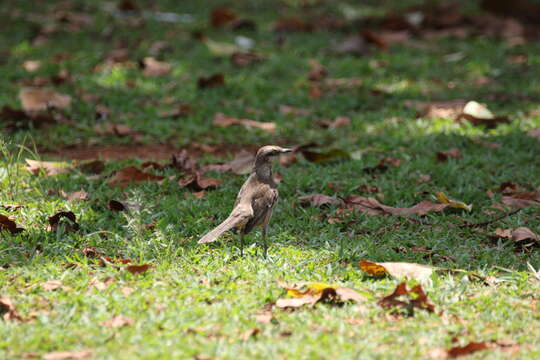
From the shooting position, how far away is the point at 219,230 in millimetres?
4840

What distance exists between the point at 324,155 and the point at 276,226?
1.57 meters

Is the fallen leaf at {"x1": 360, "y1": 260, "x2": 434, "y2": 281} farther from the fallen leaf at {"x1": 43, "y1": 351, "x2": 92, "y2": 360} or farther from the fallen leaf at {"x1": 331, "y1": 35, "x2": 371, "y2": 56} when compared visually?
the fallen leaf at {"x1": 331, "y1": 35, "x2": 371, "y2": 56}

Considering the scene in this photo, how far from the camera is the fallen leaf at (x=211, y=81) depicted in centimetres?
923

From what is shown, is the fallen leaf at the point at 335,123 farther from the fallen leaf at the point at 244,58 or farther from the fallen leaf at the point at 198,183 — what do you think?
the fallen leaf at the point at 244,58

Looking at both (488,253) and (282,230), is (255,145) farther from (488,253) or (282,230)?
(488,253)

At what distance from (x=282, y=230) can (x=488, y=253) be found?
151cm

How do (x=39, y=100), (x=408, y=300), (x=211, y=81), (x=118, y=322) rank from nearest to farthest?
(x=118, y=322) < (x=408, y=300) < (x=39, y=100) < (x=211, y=81)

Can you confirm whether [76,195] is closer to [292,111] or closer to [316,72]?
[292,111]

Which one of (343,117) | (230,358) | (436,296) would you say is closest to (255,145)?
(343,117)

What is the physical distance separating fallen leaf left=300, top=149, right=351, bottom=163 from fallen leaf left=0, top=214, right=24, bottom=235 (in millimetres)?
2919

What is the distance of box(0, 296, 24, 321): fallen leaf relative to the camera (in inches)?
160

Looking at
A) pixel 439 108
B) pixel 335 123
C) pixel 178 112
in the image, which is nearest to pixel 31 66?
pixel 178 112

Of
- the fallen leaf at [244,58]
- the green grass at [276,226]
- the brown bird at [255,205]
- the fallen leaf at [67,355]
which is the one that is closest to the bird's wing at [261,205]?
the brown bird at [255,205]

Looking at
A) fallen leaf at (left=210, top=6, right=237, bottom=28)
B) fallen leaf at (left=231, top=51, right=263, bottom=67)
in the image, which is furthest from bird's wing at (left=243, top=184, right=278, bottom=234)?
fallen leaf at (left=210, top=6, right=237, bottom=28)
